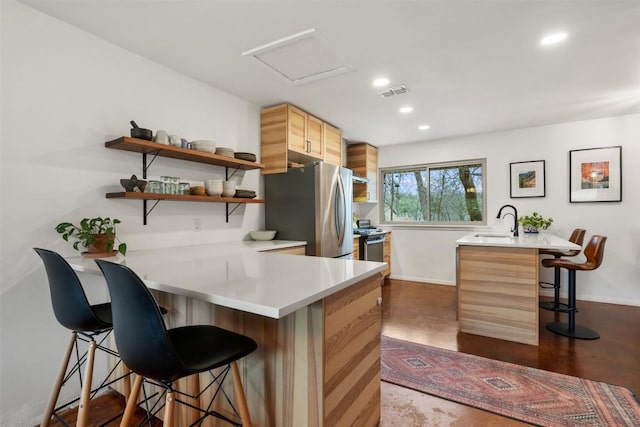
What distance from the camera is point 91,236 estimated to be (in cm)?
189

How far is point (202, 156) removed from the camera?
259 cm

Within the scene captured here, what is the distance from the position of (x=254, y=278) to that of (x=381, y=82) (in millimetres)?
2379

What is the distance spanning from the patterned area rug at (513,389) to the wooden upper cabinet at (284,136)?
2254mm

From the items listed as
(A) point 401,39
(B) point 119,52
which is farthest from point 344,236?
(B) point 119,52

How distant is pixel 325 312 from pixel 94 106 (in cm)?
218

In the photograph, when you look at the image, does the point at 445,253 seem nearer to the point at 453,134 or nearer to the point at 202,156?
the point at 453,134

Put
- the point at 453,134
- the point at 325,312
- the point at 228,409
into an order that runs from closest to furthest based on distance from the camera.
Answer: the point at 325,312 < the point at 228,409 < the point at 453,134

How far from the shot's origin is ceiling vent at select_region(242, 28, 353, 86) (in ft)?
7.23

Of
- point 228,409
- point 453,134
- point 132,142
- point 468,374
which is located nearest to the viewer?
point 228,409

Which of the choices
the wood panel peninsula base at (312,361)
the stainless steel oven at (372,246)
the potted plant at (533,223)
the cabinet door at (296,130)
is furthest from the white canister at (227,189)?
the potted plant at (533,223)

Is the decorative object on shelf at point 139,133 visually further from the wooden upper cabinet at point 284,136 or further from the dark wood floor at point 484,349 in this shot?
the dark wood floor at point 484,349

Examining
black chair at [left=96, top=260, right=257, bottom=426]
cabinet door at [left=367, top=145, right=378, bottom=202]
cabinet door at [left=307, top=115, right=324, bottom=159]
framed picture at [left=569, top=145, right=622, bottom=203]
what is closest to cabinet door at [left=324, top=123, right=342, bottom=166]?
cabinet door at [left=307, top=115, right=324, bottom=159]

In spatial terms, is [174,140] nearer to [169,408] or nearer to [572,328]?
[169,408]

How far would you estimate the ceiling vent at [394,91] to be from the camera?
3.05 m
